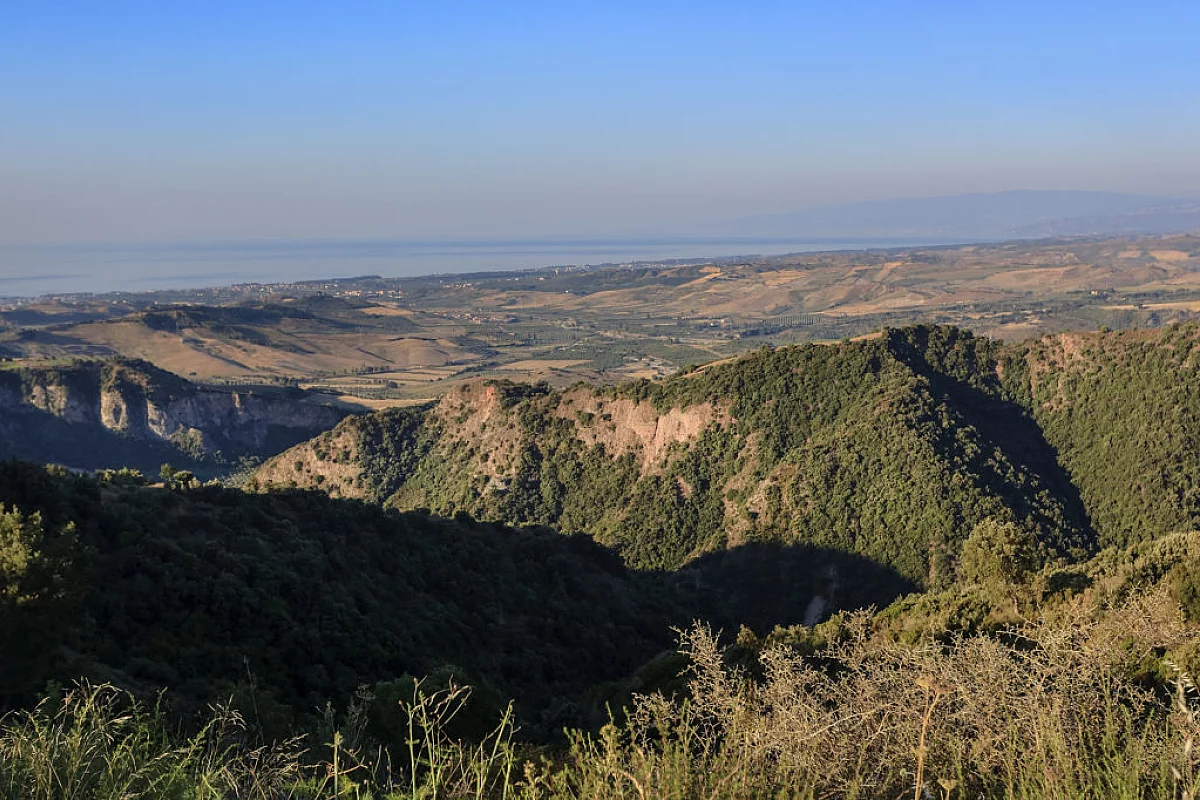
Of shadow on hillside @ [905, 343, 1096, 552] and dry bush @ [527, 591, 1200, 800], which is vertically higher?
dry bush @ [527, 591, 1200, 800]

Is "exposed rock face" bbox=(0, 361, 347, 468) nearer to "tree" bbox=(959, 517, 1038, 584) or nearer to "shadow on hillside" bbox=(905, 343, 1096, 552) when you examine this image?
"shadow on hillside" bbox=(905, 343, 1096, 552)

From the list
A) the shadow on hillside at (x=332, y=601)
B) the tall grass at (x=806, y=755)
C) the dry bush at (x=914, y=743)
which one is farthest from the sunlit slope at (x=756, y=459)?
the tall grass at (x=806, y=755)

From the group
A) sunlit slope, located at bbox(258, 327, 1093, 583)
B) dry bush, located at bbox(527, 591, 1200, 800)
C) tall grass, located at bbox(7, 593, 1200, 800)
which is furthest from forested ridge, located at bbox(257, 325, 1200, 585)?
dry bush, located at bbox(527, 591, 1200, 800)

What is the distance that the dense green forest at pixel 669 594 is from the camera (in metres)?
6.26

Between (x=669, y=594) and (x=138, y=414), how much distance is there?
11251cm

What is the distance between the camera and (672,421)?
78.1 metres

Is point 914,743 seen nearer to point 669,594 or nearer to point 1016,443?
point 669,594

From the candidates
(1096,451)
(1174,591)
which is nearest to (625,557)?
(1096,451)

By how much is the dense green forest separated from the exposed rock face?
43.3 metres

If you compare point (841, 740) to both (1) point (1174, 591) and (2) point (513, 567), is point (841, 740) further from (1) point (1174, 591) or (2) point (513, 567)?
(2) point (513, 567)

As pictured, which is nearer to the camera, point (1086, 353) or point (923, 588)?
point (923, 588)

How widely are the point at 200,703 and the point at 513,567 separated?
1036 inches

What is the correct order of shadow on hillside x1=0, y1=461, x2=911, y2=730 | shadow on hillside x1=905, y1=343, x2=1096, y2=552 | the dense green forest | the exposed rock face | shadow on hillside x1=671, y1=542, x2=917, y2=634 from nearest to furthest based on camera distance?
the dense green forest < shadow on hillside x1=0, y1=461, x2=911, y2=730 < shadow on hillside x1=671, y1=542, x2=917, y2=634 < shadow on hillside x1=905, y1=343, x2=1096, y2=552 < the exposed rock face

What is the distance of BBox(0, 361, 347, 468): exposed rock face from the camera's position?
415 feet
